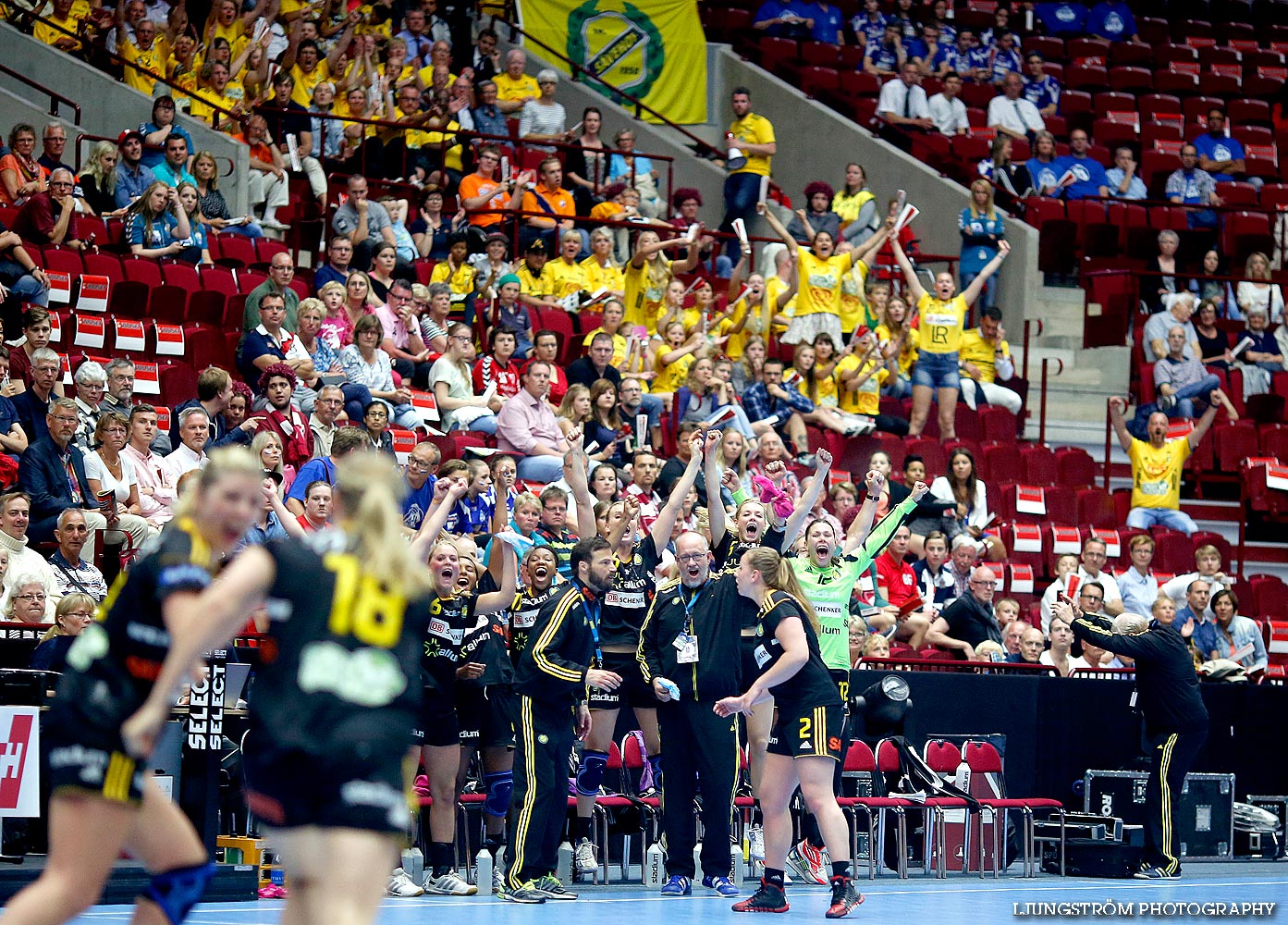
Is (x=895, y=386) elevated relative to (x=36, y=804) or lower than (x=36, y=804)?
elevated

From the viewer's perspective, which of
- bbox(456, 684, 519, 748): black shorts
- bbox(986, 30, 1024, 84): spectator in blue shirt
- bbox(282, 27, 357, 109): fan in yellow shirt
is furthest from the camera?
bbox(986, 30, 1024, 84): spectator in blue shirt

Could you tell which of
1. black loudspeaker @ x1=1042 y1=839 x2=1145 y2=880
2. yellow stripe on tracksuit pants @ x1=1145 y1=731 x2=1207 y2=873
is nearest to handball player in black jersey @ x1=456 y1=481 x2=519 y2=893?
black loudspeaker @ x1=1042 y1=839 x2=1145 y2=880

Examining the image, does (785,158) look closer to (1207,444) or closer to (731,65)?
(731,65)

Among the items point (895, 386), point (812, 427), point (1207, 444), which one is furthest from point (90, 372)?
point (1207, 444)

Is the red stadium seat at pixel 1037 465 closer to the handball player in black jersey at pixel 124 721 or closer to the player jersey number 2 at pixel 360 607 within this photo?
the handball player in black jersey at pixel 124 721

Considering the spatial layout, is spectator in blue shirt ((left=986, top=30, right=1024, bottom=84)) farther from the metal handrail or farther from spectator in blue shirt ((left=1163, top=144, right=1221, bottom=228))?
the metal handrail

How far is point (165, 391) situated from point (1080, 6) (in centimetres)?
1641

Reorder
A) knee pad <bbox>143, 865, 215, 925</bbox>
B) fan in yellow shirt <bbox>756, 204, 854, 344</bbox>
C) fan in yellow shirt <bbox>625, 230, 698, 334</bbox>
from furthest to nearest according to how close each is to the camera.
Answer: fan in yellow shirt <bbox>756, 204, 854, 344</bbox>, fan in yellow shirt <bbox>625, 230, 698, 334</bbox>, knee pad <bbox>143, 865, 215, 925</bbox>

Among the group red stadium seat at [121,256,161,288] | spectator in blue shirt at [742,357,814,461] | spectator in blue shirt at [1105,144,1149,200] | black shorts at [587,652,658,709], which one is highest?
spectator in blue shirt at [1105,144,1149,200]

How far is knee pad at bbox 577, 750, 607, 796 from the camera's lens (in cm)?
1094

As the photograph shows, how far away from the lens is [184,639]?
4688 millimetres

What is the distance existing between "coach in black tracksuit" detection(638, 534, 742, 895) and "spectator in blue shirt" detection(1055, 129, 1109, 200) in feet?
41.9

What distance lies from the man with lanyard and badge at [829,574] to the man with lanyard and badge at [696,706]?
24.1 inches

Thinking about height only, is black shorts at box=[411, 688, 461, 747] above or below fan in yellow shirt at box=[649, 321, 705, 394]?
below
